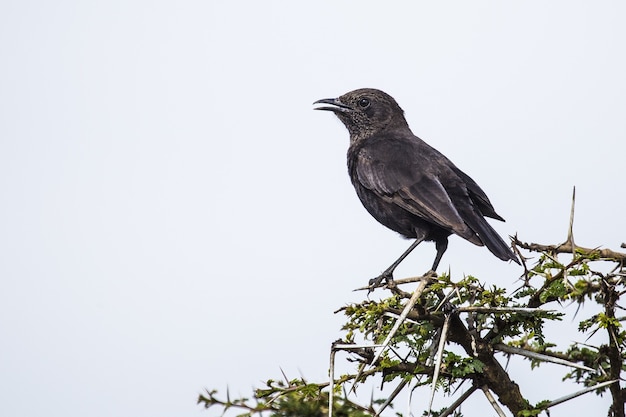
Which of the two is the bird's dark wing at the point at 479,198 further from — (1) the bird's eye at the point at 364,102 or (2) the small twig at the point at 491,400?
(2) the small twig at the point at 491,400

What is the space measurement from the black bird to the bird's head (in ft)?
0.92

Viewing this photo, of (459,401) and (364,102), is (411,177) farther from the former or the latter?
(459,401)

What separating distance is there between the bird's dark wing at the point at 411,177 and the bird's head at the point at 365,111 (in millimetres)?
507

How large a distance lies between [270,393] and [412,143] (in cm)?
393

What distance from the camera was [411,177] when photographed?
252 inches

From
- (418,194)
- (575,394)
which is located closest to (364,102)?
(418,194)

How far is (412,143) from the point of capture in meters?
7.16

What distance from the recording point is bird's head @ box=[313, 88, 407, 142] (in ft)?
26.1

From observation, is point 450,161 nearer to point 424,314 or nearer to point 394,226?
point 394,226

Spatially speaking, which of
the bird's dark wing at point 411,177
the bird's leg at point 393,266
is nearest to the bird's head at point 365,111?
the bird's dark wing at point 411,177

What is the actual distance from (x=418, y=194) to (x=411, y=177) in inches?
10.5

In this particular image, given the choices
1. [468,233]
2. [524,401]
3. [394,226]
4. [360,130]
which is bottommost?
[524,401]

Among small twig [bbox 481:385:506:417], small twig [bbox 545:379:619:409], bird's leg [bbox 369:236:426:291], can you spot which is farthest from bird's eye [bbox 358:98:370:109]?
small twig [bbox 545:379:619:409]

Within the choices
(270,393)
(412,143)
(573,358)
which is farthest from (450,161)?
(270,393)
